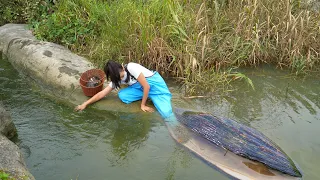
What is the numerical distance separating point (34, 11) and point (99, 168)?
4901 millimetres

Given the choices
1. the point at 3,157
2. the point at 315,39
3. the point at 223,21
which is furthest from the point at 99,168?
the point at 315,39

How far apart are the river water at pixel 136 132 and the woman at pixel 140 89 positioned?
186 mm

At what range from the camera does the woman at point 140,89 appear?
4707 mm

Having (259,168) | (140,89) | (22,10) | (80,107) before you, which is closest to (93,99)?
(80,107)

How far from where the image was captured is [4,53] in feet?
22.7

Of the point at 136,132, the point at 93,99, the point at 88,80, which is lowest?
the point at 136,132

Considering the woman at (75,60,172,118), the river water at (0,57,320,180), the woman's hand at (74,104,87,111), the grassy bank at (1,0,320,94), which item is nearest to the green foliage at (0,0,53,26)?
the grassy bank at (1,0,320,94)

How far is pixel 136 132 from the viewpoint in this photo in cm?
467

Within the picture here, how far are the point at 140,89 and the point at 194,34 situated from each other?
4.79 ft

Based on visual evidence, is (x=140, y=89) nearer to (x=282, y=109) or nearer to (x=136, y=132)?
(x=136, y=132)

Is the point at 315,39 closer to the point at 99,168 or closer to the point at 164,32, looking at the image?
the point at 164,32

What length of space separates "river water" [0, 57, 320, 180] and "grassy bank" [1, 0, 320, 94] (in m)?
0.54

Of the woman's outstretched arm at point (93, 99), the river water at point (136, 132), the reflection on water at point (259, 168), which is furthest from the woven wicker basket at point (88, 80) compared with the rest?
the reflection on water at point (259, 168)

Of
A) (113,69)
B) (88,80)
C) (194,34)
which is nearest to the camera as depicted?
(113,69)
